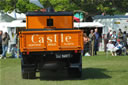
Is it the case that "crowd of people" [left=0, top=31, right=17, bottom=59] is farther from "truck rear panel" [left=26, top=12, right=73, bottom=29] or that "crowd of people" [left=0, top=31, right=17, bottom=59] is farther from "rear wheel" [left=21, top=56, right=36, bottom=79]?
"rear wheel" [left=21, top=56, right=36, bottom=79]

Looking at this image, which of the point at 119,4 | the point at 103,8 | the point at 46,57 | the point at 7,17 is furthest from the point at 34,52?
the point at 119,4

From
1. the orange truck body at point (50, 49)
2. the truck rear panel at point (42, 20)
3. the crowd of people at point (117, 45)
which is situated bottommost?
the crowd of people at point (117, 45)

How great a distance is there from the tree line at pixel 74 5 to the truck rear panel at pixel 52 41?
99.3ft

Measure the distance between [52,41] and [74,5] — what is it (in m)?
31.8

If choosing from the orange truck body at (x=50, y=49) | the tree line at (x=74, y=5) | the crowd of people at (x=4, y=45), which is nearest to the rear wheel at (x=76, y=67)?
the orange truck body at (x=50, y=49)

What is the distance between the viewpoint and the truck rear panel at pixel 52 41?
14227 millimetres

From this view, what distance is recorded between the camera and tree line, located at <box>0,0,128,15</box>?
149 ft

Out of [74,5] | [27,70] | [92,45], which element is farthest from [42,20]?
[74,5]

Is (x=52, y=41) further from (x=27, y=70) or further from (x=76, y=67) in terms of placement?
(x=27, y=70)

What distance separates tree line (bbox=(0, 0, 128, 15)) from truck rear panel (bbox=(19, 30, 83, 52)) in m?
30.3

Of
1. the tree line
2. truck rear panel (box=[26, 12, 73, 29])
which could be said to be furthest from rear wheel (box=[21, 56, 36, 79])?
the tree line

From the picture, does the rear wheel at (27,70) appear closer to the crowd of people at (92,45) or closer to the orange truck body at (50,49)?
the orange truck body at (50,49)

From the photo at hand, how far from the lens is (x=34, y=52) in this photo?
1431 centimetres

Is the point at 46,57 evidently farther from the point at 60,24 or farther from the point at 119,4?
the point at 119,4
